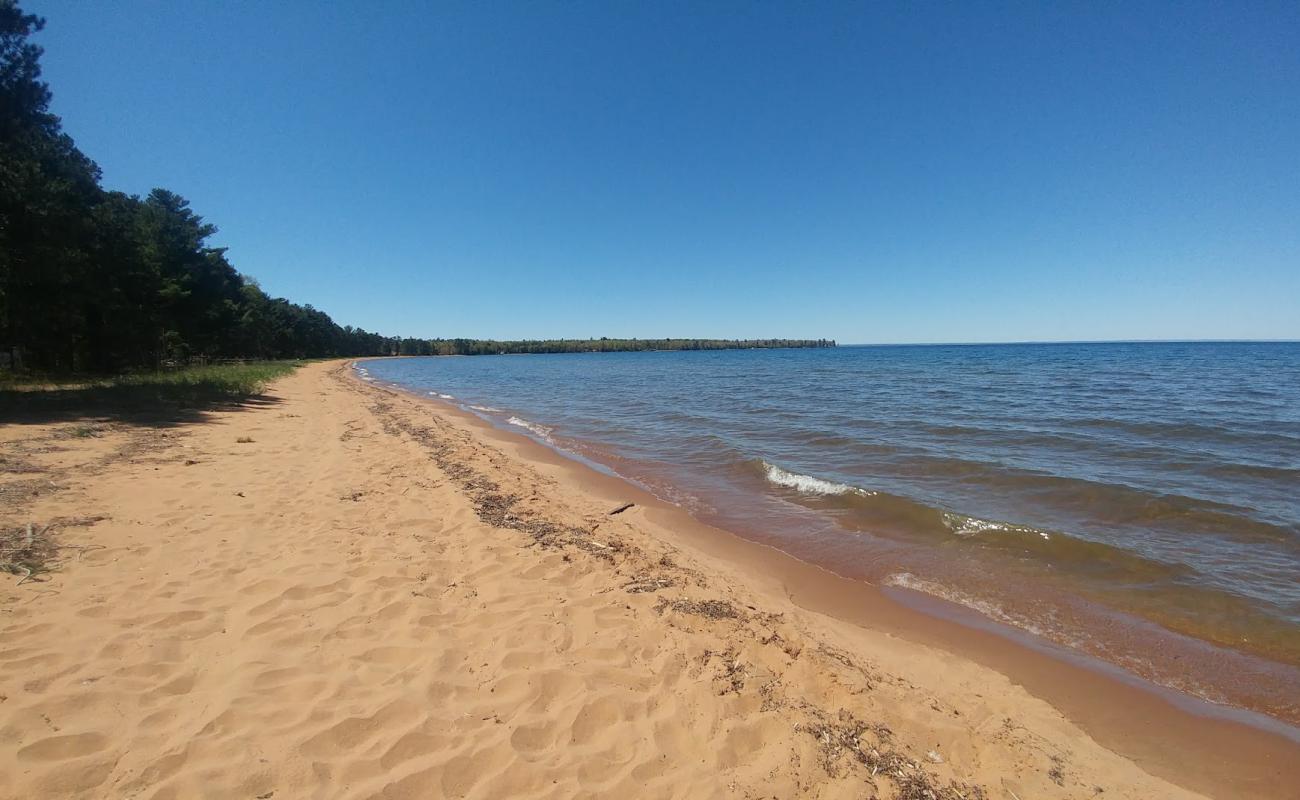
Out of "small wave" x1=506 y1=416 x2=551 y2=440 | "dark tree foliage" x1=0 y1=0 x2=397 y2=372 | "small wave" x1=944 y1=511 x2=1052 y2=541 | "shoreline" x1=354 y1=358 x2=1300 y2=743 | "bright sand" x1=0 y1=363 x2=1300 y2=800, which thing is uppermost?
"dark tree foliage" x1=0 y1=0 x2=397 y2=372

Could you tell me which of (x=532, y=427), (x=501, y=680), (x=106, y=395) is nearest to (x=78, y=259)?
(x=106, y=395)

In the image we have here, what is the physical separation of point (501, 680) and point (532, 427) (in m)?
15.9

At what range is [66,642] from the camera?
11.3 ft

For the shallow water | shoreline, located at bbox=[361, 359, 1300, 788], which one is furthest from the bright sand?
the shallow water

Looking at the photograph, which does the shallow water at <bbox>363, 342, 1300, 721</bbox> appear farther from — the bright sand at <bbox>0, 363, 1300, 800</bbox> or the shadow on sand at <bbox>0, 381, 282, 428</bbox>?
the shadow on sand at <bbox>0, 381, 282, 428</bbox>

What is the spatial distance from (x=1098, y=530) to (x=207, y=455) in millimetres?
15172

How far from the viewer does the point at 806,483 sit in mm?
10133

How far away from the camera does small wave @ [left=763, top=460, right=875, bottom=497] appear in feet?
31.3

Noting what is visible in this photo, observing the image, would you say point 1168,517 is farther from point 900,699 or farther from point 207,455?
point 207,455

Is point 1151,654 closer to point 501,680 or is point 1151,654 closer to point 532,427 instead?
point 501,680

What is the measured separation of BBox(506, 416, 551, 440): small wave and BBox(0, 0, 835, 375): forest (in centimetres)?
1370

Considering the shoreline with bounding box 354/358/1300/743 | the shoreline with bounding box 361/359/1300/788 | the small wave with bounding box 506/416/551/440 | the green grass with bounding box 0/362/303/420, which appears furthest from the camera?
the small wave with bounding box 506/416/551/440

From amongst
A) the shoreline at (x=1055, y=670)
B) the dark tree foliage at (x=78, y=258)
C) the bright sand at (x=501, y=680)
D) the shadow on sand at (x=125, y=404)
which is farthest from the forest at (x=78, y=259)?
the shoreline at (x=1055, y=670)

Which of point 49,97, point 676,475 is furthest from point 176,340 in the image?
point 676,475
